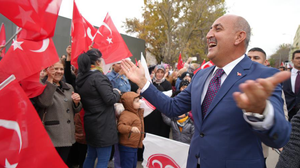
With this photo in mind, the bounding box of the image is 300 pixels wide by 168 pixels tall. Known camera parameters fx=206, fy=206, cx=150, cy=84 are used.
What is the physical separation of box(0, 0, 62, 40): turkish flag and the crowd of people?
0.73m

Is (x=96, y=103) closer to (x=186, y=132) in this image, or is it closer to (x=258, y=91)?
(x=186, y=132)

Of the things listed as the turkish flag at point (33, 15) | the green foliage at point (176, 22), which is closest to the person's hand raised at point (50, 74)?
the turkish flag at point (33, 15)

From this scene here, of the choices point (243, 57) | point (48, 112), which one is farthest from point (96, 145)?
point (243, 57)

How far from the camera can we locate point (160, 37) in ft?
82.0

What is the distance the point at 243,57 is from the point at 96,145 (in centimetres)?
241

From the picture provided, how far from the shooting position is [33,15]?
1.99 metres

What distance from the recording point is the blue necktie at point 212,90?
1.62 meters

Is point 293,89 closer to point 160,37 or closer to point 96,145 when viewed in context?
point 96,145

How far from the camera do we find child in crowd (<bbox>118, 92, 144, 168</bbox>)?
3.30 m

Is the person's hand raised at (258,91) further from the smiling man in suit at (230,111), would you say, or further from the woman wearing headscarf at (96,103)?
the woman wearing headscarf at (96,103)

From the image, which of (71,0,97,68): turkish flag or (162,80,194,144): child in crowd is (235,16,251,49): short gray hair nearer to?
(162,80,194,144): child in crowd

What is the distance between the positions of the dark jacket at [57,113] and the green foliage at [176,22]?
21.7 meters

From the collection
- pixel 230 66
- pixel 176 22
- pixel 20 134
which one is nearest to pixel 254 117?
pixel 230 66

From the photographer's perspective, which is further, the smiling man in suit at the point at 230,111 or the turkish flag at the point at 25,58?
the turkish flag at the point at 25,58
